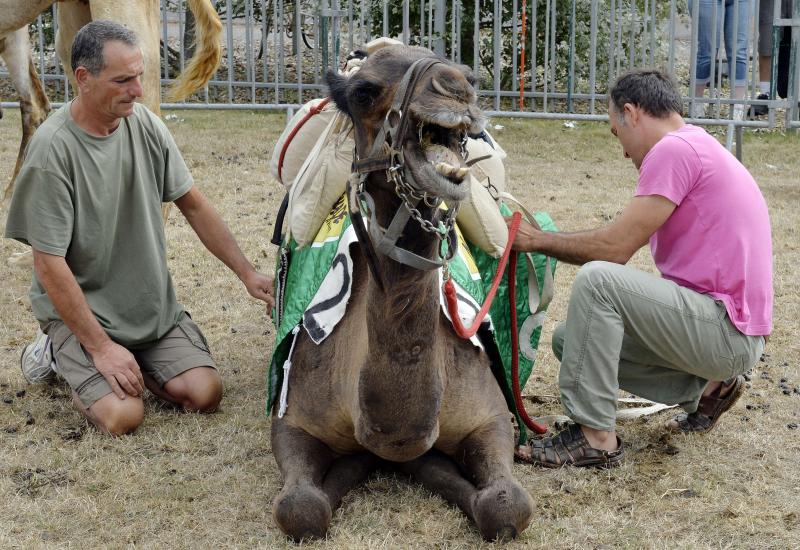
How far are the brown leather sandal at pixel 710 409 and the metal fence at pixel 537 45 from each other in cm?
626

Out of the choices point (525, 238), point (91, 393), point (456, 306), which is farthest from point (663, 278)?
point (91, 393)

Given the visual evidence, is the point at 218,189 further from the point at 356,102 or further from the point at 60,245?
the point at 356,102

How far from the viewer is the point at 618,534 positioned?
12.1ft

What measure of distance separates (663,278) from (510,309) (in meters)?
0.63

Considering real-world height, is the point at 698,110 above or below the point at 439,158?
below

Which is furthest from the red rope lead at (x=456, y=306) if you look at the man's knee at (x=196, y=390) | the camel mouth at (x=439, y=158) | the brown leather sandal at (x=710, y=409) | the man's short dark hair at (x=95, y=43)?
the man's short dark hair at (x=95, y=43)

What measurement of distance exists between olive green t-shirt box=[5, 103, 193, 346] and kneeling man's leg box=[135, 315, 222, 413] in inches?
3.1

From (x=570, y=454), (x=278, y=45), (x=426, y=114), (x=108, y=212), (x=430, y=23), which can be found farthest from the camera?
(x=278, y=45)

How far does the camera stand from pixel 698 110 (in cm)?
1134

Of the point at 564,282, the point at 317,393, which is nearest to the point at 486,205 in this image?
the point at 317,393

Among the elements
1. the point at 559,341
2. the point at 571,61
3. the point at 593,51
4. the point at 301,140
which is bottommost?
the point at 559,341

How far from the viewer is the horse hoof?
3465 millimetres

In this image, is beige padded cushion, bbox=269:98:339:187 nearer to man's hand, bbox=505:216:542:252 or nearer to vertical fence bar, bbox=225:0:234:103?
man's hand, bbox=505:216:542:252

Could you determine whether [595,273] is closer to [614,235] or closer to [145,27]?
[614,235]
